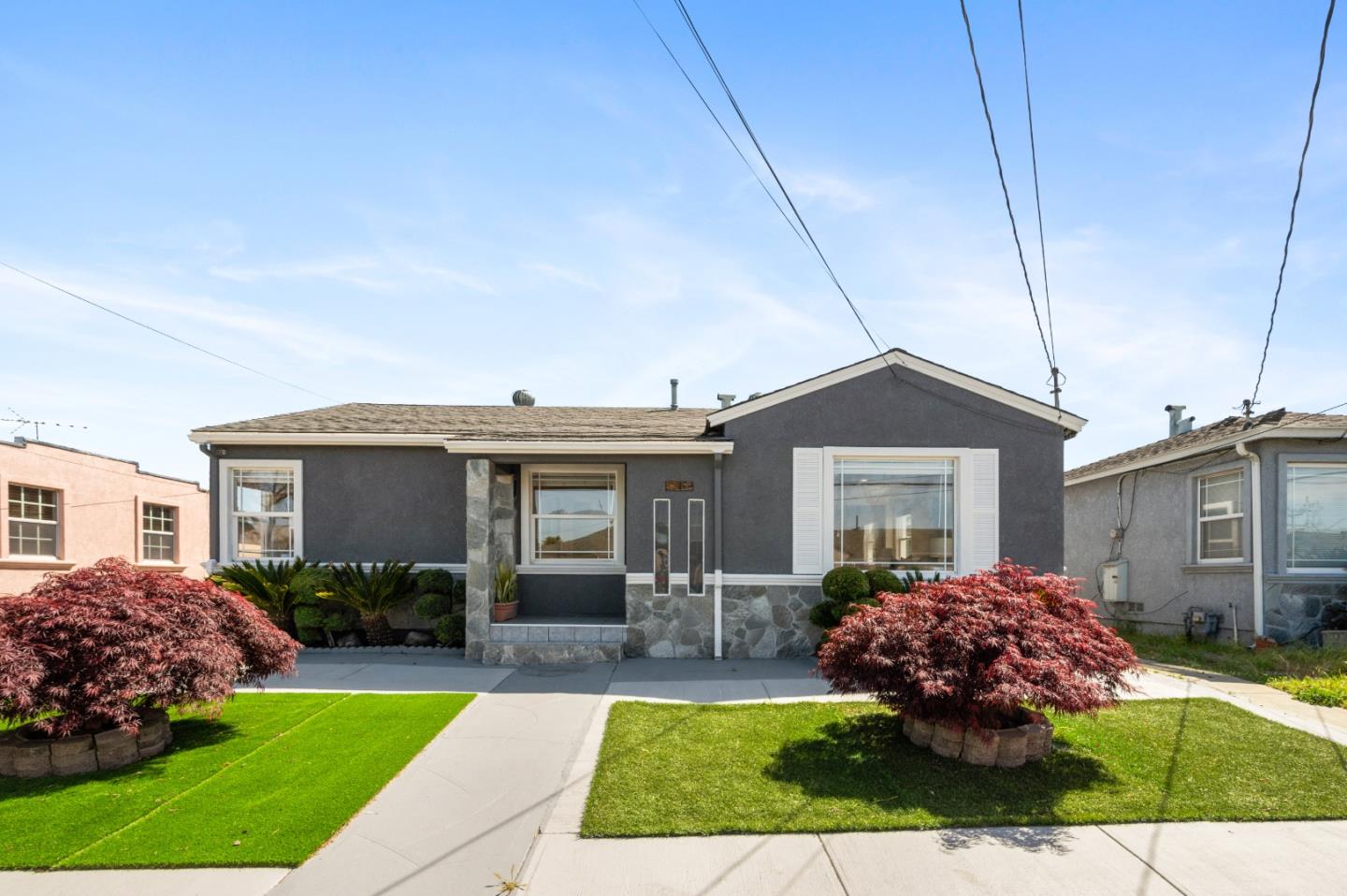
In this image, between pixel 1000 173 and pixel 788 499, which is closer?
pixel 1000 173

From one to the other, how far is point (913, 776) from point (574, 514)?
7.11m

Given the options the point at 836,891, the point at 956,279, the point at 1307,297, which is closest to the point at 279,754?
the point at 836,891

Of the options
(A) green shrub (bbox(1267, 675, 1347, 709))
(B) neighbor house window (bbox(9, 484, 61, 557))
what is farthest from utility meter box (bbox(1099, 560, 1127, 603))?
(B) neighbor house window (bbox(9, 484, 61, 557))

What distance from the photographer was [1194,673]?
9.95 m

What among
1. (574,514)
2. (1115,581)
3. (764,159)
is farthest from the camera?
(1115,581)

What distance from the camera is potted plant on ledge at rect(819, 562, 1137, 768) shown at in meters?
5.56

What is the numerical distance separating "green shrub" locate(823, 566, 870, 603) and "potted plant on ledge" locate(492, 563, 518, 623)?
437cm

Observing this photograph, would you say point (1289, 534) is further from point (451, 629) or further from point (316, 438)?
point (316, 438)

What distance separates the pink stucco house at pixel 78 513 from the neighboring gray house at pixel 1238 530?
19593 millimetres

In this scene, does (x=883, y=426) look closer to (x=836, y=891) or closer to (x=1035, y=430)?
(x=1035, y=430)

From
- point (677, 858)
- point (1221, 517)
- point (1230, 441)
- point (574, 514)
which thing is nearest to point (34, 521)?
point (574, 514)

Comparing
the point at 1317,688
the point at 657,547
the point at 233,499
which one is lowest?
the point at 1317,688

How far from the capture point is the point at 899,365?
34.2 feet

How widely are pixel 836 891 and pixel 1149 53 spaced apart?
8.03 m
